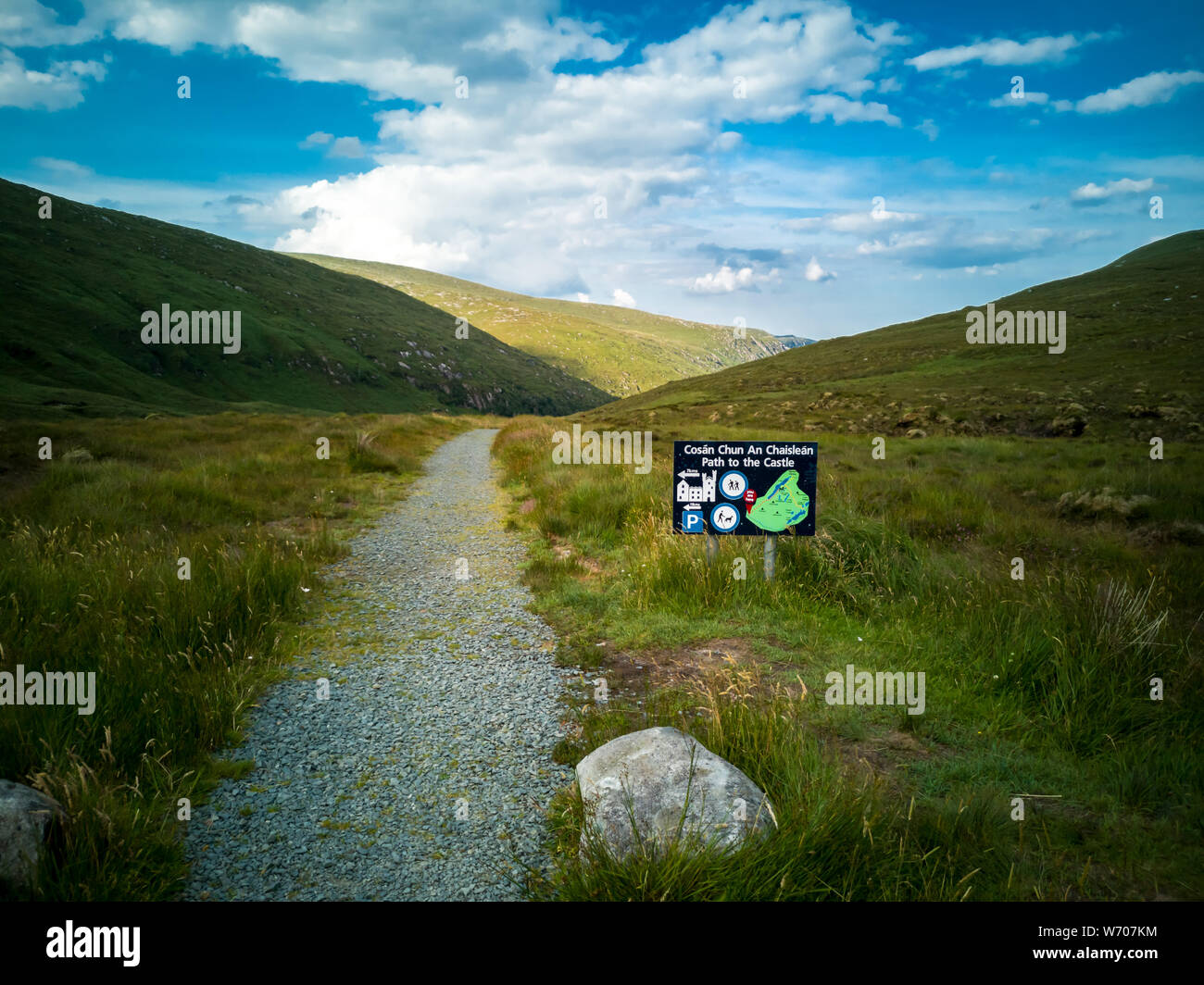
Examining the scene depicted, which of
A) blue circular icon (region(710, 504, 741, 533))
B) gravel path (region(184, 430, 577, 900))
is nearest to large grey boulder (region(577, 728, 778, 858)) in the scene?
gravel path (region(184, 430, 577, 900))

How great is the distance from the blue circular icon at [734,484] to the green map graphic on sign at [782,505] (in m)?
0.25

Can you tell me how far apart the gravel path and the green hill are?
3149 centimetres

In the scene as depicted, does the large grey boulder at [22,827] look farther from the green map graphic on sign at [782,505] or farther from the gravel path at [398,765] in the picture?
the green map graphic on sign at [782,505]

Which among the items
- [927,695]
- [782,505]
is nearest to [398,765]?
[927,695]

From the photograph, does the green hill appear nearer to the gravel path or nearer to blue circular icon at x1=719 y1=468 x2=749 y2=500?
blue circular icon at x1=719 y1=468 x2=749 y2=500

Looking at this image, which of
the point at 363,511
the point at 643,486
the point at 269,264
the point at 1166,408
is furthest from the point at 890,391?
→ the point at 269,264

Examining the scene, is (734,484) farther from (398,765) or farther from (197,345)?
(197,345)

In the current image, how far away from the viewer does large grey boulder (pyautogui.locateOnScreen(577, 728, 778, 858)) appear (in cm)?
305

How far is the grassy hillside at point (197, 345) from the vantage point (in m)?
57.6

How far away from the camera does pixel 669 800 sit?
329cm

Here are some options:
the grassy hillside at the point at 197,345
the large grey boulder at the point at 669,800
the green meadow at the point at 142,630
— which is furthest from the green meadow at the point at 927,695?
the grassy hillside at the point at 197,345

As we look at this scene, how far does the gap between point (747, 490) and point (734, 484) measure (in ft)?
0.62

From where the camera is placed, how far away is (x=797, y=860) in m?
2.91
